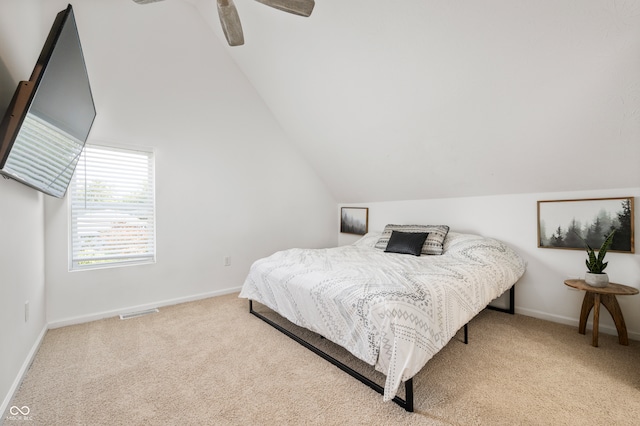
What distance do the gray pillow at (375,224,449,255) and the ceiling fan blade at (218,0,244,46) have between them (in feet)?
8.68

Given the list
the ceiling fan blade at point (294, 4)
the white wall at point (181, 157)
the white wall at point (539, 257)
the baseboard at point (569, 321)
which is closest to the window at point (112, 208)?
the white wall at point (181, 157)

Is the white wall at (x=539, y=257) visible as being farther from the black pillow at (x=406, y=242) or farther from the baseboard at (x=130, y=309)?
the baseboard at (x=130, y=309)

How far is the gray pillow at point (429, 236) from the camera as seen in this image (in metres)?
3.09

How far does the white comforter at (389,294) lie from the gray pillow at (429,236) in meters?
0.12

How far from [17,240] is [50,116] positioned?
2.81ft

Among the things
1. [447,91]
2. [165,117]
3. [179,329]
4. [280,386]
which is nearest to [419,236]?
[447,91]

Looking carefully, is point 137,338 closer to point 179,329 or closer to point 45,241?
point 179,329

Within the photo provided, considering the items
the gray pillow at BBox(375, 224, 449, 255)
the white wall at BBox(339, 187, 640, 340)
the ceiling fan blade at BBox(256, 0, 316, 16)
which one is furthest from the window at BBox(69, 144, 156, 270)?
the white wall at BBox(339, 187, 640, 340)

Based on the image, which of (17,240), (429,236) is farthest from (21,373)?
(429,236)

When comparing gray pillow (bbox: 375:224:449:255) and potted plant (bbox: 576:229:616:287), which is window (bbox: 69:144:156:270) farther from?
potted plant (bbox: 576:229:616:287)

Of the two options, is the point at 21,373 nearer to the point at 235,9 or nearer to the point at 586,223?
the point at 235,9

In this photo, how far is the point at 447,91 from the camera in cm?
244

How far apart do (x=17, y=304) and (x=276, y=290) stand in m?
1.65

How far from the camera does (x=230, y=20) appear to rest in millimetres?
1910
